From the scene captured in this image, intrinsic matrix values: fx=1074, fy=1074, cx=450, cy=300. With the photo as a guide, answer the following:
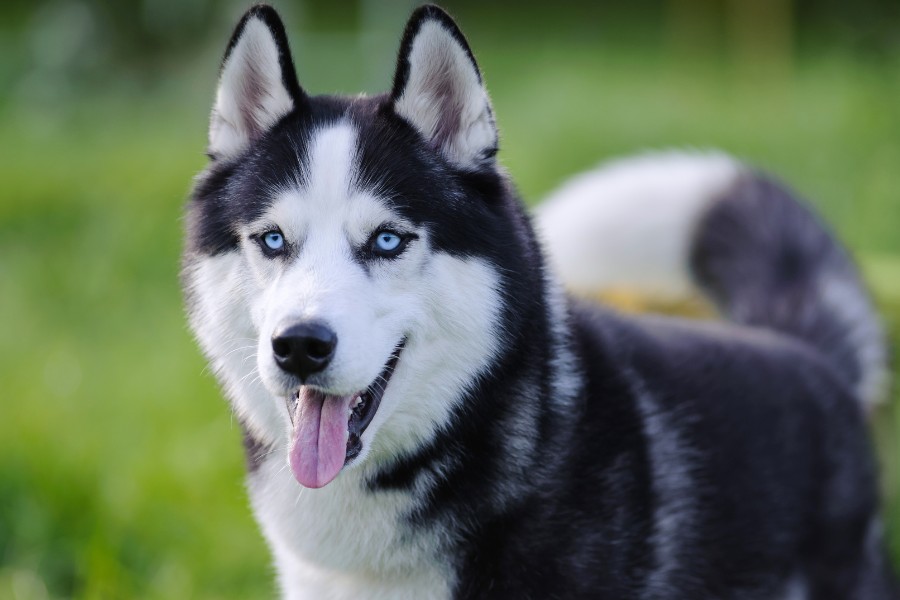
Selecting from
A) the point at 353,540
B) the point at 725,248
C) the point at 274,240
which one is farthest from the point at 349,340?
the point at 725,248

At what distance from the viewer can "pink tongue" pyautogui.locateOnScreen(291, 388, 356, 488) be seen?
7.46ft

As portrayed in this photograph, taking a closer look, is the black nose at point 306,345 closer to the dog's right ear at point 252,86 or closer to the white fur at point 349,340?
the white fur at point 349,340

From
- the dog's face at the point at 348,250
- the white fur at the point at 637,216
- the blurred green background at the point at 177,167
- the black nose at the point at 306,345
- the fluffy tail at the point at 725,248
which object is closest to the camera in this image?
the black nose at the point at 306,345

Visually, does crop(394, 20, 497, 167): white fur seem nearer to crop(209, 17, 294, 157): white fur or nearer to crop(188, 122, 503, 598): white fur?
crop(188, 122, 503, 598): white fur

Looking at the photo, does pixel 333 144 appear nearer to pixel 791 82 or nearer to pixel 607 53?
pixel 791 82

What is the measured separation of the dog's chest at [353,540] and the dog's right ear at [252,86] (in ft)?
2.60

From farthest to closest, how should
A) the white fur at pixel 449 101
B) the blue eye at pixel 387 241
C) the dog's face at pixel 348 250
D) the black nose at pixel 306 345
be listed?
the white fur at pixel 449 101 → the blue eye at pixel 387 241 → the dog's face at pixel 348 250 → the black nose at pixel 306 345

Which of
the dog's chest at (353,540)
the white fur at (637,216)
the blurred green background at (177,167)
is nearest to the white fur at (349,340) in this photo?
the dog's chest at (353,540)

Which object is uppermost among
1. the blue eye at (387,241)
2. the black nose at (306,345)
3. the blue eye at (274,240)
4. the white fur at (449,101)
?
the white fur at (449,101)

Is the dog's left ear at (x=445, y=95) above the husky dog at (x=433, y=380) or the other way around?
above

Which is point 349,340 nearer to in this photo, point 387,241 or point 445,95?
point 387,241

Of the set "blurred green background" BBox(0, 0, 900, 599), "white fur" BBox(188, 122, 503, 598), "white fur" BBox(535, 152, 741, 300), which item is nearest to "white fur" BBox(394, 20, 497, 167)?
"white fur" BBox(188, 122, 503, 598)

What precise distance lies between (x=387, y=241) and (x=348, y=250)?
0.30ft

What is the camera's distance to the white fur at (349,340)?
223cm
